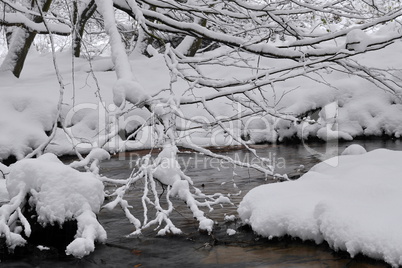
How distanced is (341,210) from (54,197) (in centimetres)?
232

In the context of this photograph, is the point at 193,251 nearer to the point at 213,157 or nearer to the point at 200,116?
the point at 213,157

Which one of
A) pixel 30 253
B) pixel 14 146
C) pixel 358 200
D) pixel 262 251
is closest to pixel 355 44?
pixel 358 200

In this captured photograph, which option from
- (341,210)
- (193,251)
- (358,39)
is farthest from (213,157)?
(358,39)

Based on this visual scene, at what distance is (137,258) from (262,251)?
38.9 inches

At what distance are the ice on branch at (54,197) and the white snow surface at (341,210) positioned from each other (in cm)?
138

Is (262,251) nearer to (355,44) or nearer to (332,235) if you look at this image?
(332,235)

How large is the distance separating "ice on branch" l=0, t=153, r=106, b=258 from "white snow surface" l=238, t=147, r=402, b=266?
1.38 m

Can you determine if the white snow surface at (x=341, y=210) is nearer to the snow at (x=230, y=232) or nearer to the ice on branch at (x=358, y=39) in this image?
the snow at (x=230, y=232)

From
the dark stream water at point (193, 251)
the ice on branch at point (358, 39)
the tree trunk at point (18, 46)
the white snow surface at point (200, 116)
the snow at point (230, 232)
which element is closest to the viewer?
the dark stream water at point (193, 251)

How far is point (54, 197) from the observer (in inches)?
149

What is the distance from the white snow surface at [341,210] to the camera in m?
3.19

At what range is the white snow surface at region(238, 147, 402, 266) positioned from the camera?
3.19 metres

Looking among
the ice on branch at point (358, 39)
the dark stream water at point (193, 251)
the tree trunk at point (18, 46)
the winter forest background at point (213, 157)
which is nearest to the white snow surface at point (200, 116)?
the tree trunk at point (18, 46)

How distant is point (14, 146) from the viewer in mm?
8859
